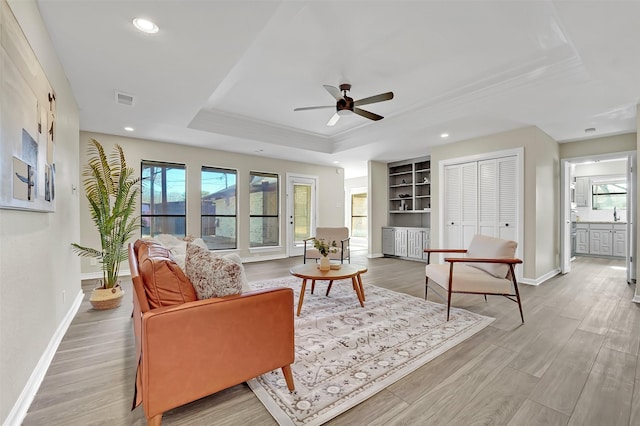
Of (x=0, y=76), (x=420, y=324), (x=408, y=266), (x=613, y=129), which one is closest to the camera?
(x=0, y=76)

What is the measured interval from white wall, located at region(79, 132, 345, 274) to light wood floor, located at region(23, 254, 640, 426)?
2.63 meters

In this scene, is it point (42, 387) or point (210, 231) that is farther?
point (210, 231)

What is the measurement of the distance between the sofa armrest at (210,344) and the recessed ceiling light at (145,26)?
2044 millimetres

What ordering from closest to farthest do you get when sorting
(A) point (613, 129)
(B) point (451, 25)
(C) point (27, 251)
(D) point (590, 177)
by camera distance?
(C) point (27, 251) < (B) point (451, 25) < (A) point (613, 129) < (D) point (590, 177)

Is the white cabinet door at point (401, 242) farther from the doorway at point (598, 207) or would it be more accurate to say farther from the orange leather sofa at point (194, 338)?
the orange leather sofa at point (194, 338)

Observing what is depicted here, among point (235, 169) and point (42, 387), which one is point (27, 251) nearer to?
point (42, 387)

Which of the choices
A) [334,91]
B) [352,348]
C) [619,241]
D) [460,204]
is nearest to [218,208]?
[334,91]

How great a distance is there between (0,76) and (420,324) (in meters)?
3.35

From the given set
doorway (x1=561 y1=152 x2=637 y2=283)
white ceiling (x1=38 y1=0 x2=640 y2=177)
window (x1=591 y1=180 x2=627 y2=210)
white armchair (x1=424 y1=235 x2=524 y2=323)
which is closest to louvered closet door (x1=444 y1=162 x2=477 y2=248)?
white ceiling (x1=38 y1=0 x2=640 y2=177)

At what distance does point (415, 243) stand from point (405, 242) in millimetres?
271

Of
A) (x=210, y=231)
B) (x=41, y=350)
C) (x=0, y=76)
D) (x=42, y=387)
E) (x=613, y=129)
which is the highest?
A: (x=613, y=129)

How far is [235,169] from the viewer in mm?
6242

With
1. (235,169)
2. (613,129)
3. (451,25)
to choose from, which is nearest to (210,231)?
(235,169)

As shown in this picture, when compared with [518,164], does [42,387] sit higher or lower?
lower
